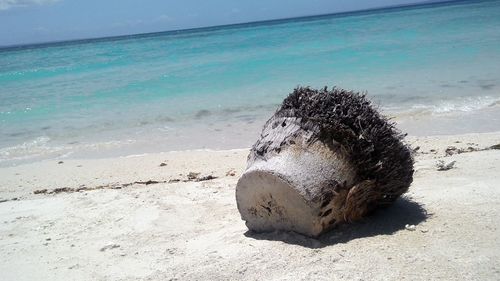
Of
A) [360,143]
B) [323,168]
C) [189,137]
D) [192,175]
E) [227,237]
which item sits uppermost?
[360,143]

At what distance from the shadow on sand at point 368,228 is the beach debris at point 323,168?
5 cm

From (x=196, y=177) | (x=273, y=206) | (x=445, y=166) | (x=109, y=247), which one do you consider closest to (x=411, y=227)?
(x=273, y=206)

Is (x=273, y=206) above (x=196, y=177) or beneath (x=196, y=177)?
above

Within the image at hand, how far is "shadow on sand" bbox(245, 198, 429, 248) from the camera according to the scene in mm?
3178

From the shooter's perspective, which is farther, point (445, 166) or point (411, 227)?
point (445, 166)

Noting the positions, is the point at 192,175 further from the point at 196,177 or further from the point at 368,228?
the point at 368,228

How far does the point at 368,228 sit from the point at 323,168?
57 cm

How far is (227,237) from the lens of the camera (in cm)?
359

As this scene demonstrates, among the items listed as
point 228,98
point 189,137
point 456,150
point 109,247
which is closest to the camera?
point 109,247

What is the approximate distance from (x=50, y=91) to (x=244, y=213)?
50.2ft

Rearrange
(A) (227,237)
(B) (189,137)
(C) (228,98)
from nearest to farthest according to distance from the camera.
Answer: (A) (227,237), (B) (189,137), (C) (228,98)

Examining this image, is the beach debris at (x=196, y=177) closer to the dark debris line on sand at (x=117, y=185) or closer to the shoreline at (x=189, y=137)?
the dark debris line on sand at (x=117, y=185)

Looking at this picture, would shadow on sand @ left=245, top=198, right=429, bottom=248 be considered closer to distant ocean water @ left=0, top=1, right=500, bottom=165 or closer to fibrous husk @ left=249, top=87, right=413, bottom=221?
fibrous husk @ left=249, top=87, right=413, bottom=221

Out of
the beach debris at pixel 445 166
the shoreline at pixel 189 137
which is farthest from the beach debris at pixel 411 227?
the shoreline at pixel 189 137
